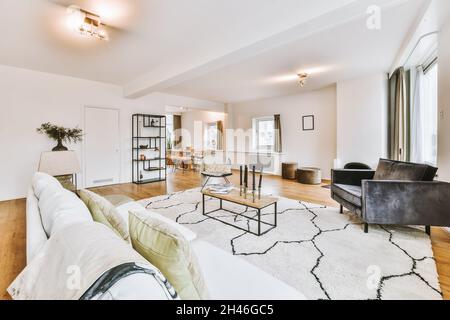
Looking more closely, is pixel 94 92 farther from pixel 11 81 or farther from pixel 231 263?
pixel 231 263

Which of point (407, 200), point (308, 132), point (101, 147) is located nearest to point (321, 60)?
point (407, 200)

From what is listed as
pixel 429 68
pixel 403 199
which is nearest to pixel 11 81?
pixel 403 199

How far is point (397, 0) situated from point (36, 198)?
3327 mm

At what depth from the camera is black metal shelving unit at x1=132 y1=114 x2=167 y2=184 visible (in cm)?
588

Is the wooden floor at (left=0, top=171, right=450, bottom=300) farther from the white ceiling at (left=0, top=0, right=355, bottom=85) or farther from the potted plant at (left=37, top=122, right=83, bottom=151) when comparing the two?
the white ceiling at (left=0, top=0, right=355, bottom=85)

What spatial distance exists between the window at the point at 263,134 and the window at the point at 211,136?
1.96 metres

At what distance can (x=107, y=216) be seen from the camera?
1297 millimetres

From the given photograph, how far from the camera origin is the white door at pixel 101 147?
510 centimetres

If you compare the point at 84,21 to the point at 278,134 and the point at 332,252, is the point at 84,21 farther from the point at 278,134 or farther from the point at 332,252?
the point at 278,134

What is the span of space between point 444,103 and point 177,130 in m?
9.33

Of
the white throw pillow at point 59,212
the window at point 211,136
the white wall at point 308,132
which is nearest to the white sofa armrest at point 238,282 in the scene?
the white throw pillow at point 59,212

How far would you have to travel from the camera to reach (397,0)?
1.93 metres

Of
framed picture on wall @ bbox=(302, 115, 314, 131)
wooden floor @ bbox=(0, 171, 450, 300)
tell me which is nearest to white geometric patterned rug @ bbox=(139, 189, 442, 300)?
wooden floor @ bbox=(0, 171, 450, 300)
